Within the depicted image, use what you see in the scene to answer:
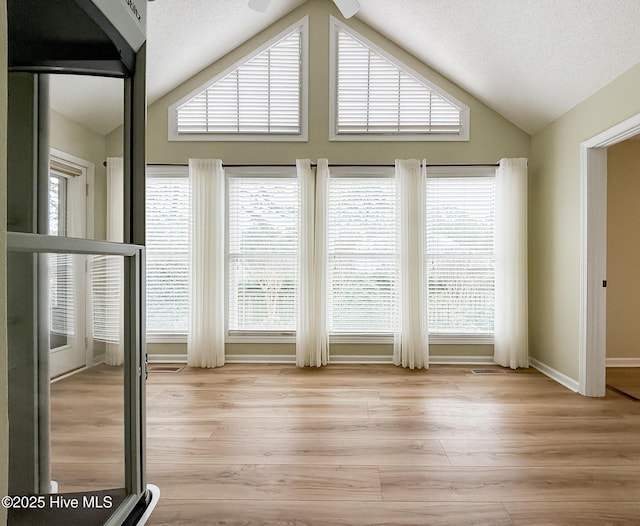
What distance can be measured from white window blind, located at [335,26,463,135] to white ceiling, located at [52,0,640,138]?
250mm

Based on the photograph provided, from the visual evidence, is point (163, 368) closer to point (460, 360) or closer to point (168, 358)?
point (168, 358)

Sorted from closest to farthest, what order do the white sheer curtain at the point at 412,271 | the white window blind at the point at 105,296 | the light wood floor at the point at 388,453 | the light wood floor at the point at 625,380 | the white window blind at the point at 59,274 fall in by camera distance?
the white window blind at the point at 59,274
the white window blind at the point at 105,296
the light wood floor at the point at 388,453
the light wood floor at the point at 625,380
the white sheer curtain at the point at 412,271

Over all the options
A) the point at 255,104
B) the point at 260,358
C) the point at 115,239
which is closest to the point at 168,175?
the point at 255,104

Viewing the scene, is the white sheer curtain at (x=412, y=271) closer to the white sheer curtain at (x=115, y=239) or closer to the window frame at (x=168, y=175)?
the window frame at (x=168, y=175)

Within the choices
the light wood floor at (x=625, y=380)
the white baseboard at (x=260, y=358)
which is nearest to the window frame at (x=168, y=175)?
the white baseboard at (x=260, y=358)

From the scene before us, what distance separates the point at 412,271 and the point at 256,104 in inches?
95.6

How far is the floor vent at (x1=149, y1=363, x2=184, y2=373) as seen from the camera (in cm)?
383

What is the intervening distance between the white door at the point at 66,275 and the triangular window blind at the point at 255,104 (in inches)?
128

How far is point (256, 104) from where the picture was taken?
4.20 metres

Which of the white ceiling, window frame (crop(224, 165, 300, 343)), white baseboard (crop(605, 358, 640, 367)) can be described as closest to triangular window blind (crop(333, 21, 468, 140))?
the white ceiling

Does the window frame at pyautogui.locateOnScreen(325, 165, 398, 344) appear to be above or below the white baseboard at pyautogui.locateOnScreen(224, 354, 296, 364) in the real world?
above

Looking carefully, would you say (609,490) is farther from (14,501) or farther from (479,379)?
(14,501)

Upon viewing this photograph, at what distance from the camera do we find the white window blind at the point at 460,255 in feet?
13.5

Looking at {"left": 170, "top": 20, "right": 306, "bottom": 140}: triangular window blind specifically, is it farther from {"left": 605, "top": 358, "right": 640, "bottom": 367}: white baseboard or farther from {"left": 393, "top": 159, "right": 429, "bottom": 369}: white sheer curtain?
{"left": 605, "top": 358, "right": 640, "bottom": 367}: white baseboard
